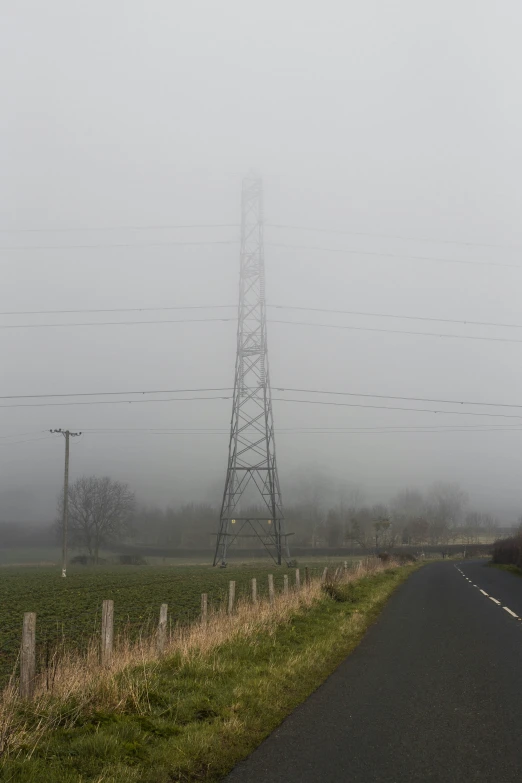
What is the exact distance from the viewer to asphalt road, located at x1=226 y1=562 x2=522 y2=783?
651cm

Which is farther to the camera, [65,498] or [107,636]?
[65,498]

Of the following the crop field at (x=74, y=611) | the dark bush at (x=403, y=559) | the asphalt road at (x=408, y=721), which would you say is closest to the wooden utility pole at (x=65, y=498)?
the crop field at (x=74, y=611)

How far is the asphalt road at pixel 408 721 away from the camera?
651 cm

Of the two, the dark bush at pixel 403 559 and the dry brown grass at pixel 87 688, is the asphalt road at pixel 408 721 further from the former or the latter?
the dark bush at pixel 403 559

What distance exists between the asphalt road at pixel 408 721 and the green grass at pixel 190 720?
32cm

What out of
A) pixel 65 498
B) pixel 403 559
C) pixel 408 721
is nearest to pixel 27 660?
pixel 408 721

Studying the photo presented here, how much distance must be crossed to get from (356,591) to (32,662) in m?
20.9

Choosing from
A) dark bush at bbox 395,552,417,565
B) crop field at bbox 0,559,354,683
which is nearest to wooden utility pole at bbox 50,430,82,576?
crop field at bbox 0,559,354,683

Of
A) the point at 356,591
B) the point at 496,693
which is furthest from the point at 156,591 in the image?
the point at 496,693

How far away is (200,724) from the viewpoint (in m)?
7.81

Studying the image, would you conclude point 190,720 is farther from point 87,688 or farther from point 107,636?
point 107,636

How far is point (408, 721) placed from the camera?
837cm

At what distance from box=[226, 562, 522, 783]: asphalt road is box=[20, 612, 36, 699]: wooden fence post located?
3.23 metres

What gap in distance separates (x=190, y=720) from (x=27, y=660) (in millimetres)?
2299
